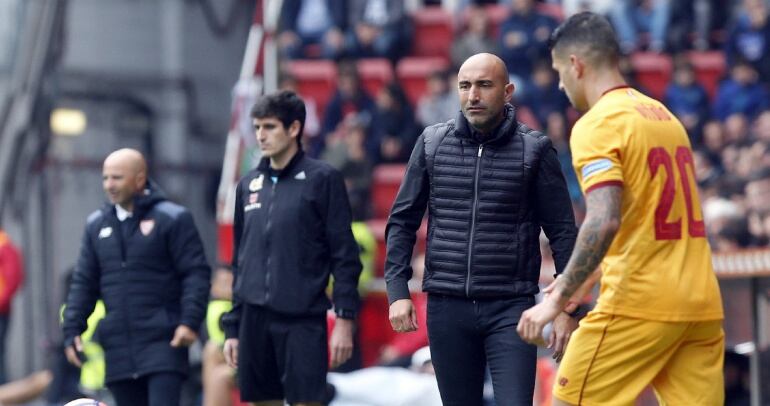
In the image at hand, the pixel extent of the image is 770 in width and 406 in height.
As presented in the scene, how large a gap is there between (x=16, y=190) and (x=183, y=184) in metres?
3.68

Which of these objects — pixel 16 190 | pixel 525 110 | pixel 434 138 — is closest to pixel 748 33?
pixel 525 110

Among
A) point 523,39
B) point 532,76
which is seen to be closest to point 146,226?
point 532,76

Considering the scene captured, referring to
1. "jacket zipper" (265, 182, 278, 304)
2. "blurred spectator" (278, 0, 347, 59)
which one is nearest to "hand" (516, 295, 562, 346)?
"jacket zipper" (265, 182, 278, 304)

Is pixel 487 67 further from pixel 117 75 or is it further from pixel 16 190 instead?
pixel 117 75

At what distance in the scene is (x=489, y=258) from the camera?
6801 mm

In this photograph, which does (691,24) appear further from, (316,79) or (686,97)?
(316,79)

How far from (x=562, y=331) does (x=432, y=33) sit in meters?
11.6

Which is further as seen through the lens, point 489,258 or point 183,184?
point 183,184

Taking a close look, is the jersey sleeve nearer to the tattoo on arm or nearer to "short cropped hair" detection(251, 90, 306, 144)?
the tattoo on arm

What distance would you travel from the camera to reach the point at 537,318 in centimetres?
596

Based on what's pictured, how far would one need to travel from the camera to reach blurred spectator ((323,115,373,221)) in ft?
50.0

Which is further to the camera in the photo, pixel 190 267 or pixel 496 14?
pixel 496 14

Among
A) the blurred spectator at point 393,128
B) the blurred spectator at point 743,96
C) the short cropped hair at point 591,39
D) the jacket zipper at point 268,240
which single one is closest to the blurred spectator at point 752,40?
the blurred spectator at point 743,96

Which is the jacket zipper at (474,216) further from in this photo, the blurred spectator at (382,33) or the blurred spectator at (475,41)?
the blurred spectator at (382,33)
